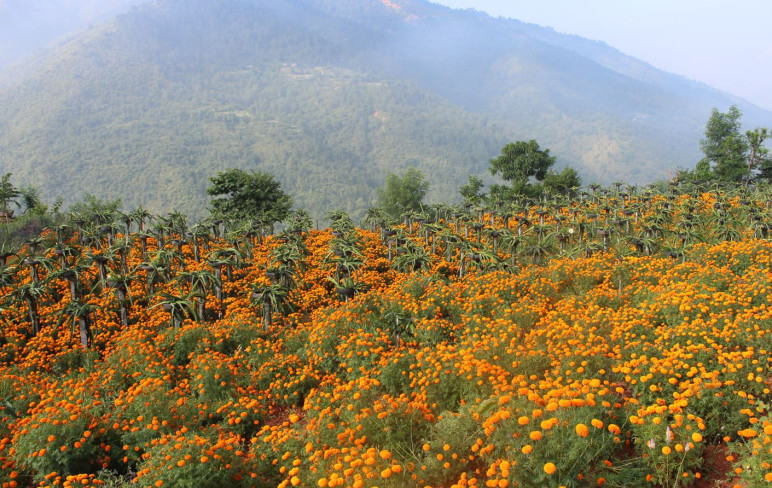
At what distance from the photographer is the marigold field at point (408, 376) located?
402 centimetres

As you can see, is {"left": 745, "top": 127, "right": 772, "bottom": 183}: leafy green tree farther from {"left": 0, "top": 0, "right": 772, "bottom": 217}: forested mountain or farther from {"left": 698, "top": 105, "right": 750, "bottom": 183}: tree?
{"left": 0, "top": 0, "right": 772, "bottom": 217}: forested mountain

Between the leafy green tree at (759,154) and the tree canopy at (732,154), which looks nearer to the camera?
the leafy green tree at (759,154)

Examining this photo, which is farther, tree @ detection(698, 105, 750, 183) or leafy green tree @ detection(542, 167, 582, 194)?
tree @ detection(698, 105, 750, 183)

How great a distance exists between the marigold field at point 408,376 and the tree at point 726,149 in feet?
75.3

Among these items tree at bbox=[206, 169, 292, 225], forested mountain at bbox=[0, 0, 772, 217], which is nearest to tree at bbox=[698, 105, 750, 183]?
tree at bbox=[206, 169, 292, 225]

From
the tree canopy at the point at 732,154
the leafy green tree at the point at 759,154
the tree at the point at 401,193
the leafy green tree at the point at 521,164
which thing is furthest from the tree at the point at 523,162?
the leafy green tree at the point at 759,154

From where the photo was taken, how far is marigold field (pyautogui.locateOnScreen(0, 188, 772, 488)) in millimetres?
4023

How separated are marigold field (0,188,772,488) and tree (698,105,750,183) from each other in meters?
23.0

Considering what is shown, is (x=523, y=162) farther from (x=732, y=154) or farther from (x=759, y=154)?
(x=759, y=154)

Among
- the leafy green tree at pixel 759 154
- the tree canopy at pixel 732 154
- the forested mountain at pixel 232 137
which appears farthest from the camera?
the forested mountain at pixel 232 137

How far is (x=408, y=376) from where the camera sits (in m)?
6.96

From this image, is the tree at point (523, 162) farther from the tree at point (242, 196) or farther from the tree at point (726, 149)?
the tree at point (242, 196)

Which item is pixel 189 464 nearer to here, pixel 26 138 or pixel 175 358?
pixel 175 358

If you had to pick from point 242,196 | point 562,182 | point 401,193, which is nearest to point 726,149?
point 562,182
